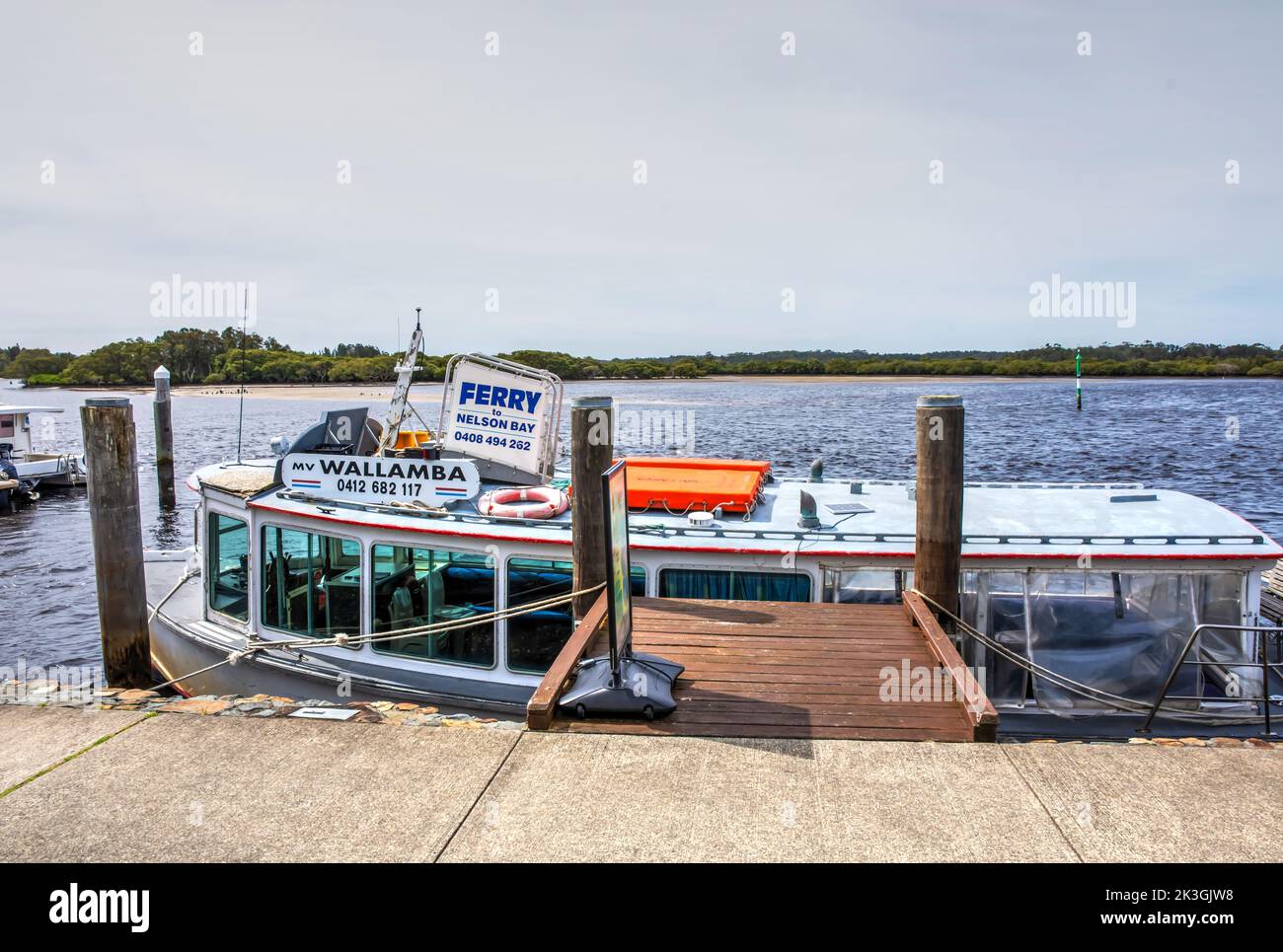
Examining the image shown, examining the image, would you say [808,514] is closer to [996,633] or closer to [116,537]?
[996,633]

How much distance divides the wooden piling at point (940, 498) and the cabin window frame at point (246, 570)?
6909 millimetres

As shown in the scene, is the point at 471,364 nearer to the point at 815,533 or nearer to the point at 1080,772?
the point at 815,533

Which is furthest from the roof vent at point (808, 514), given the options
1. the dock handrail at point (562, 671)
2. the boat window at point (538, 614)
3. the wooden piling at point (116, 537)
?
the wooden piling at point (116, 537)

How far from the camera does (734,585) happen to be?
889 centimetres

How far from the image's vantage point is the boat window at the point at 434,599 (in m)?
9.25

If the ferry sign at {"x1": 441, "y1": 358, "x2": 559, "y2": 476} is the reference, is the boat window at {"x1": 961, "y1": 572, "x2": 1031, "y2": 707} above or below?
below

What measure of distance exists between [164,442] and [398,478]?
1087 inches

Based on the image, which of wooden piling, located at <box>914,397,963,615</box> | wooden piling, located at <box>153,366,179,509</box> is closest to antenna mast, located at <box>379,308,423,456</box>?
wooden piling, located at <box>914,397,963,615</box>

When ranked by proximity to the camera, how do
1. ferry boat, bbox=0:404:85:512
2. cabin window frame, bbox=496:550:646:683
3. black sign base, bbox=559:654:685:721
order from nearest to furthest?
black sign base, bbox=559:654:685:721, cabin window frame, bbox=496:550:646:683, ferry boat, bbox=0:404:85:512

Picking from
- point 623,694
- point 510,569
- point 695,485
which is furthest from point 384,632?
point 623,694

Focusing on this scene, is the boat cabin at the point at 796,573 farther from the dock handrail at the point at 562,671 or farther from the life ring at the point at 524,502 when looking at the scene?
the dock handrail at the point at 562,671

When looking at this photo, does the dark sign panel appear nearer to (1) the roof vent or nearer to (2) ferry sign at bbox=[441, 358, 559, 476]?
(1) the roof vent

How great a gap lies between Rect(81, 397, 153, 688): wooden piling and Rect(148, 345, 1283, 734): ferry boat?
1.07 m

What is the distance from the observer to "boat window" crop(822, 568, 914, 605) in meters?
8.74
